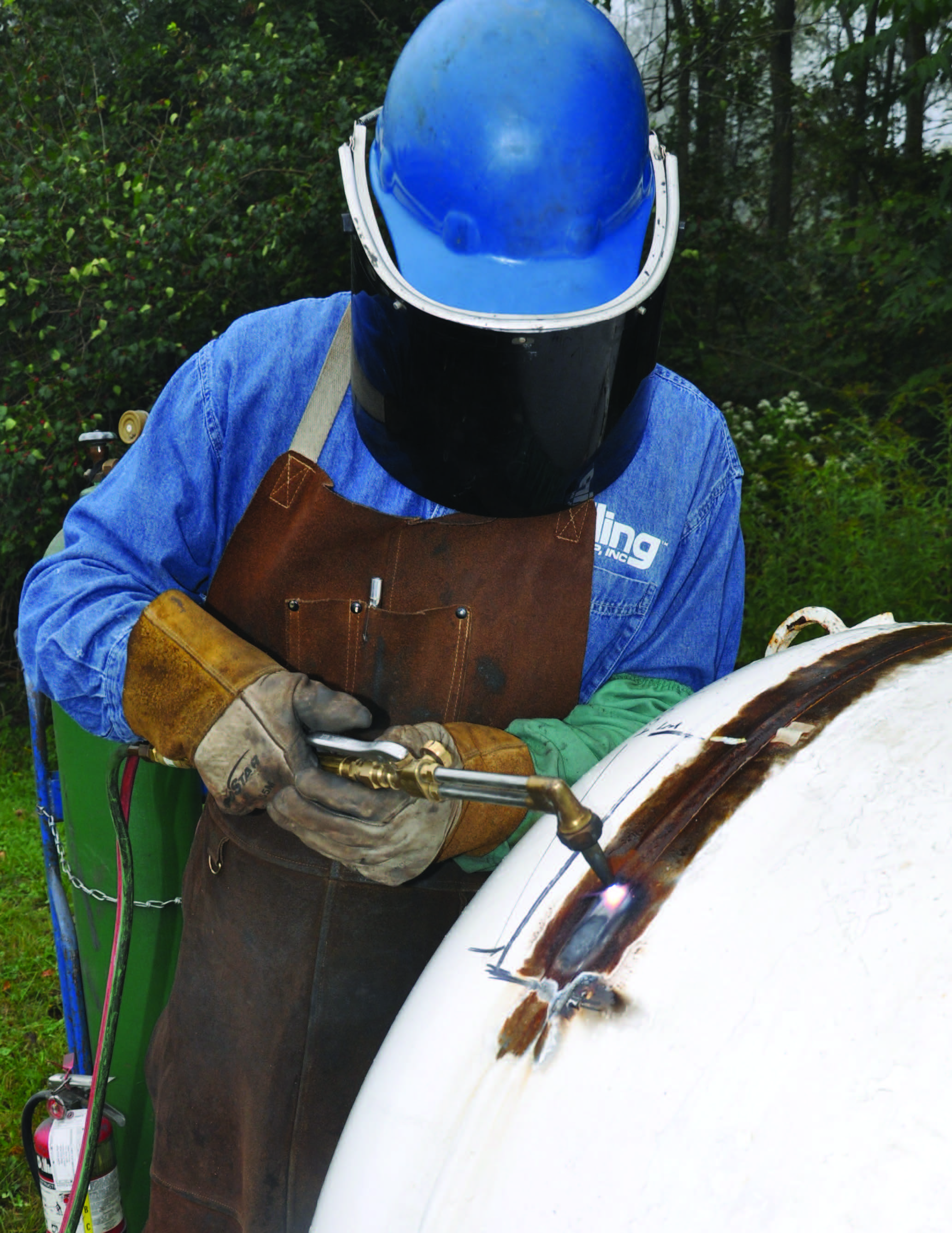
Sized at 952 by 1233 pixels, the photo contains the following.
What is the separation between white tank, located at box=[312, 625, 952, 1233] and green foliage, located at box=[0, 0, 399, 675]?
168 inches

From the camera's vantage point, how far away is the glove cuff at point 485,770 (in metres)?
1.29

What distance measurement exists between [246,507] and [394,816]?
0.57 metres

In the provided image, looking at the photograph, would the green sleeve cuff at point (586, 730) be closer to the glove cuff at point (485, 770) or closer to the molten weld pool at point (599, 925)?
the glove cuff at point (485, 770)

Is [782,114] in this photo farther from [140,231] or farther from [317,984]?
[317,984]

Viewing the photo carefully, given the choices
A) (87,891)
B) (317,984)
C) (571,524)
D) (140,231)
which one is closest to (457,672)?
(571,524)

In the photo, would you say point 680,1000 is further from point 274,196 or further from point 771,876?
point 274,196

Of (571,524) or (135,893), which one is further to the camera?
(135,893)

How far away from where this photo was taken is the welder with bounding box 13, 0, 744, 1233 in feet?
4.05

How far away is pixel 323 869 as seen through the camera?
1476mm

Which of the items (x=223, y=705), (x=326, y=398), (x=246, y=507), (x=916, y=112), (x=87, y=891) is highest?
(x=916, y=112)

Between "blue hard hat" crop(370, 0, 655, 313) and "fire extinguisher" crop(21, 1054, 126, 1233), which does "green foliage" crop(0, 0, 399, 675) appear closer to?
"fire extinguisher" crop(21, 1054, 126, 1233)

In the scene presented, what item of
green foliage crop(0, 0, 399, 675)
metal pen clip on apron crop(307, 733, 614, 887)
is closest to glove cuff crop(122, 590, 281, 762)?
metal pen clip on apron crop(307, 733, 614, 887)

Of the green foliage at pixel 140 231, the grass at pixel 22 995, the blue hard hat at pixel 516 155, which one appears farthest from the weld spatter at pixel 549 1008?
the green foliage at pixel 140 231

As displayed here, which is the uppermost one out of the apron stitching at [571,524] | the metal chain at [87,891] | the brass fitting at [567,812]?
the apron stitching at [571,524]
